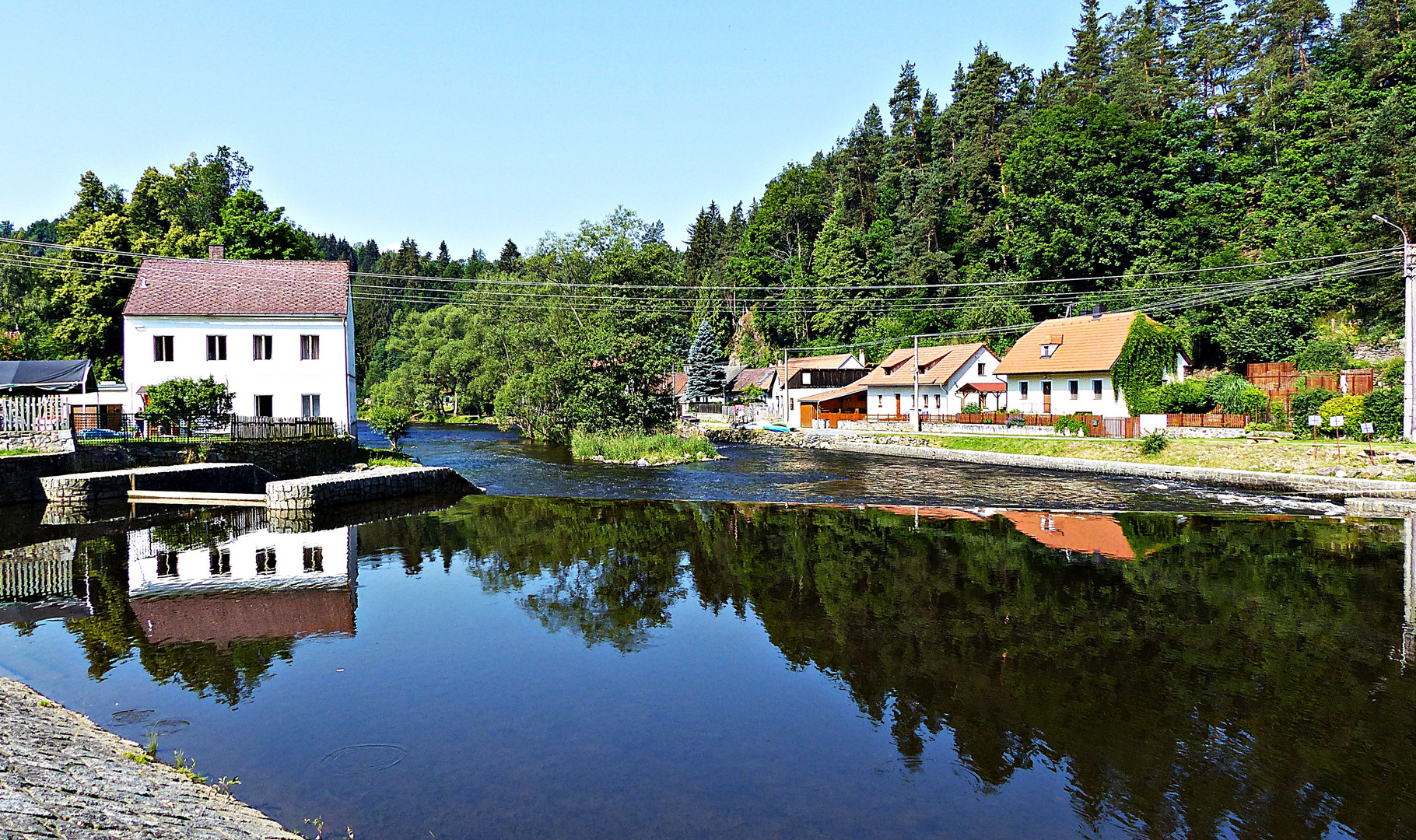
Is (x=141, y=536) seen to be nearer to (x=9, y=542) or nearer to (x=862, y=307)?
(x=9, y=542)

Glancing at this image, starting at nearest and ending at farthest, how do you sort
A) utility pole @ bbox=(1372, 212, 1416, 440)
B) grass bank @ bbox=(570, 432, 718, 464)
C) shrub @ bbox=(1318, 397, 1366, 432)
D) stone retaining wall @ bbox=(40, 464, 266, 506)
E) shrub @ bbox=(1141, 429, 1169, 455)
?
1. stone retaining wall @ bbox=(40, 464, 266, 506)
2. utility pole @ bbox=(1372, 212, 1416, 440)
3. shrub @ bbox=(1318, 397, 1366, 432)
4. shrub @ bbox=(1141, 429, 1169, 455)
5. grass bank @ bbox=(570, 432, 718, 464)

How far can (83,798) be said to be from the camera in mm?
6320

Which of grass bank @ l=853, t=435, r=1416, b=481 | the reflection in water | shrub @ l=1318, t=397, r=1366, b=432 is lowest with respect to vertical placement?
the reflection in water

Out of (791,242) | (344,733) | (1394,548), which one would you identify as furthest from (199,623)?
(791,242)

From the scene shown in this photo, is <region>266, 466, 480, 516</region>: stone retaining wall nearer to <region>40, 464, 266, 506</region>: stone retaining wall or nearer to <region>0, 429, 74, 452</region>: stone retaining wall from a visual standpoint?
<region>40, 464, 266, 506</region>: stone retaining wall

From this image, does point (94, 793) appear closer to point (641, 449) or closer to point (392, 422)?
point (392, 422)

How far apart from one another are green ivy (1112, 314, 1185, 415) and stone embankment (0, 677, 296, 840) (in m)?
50.4

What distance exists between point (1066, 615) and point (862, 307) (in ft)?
235

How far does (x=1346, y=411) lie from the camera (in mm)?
35188

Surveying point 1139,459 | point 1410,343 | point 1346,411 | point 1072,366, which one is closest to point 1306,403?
point 1346,411

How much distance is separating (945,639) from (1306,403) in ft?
113

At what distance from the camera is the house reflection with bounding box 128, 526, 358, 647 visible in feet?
44.0

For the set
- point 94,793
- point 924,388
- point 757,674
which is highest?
point 924,388

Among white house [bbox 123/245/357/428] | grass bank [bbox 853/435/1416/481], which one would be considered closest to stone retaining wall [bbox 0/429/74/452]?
white house [bbox 123/245/357/428]
